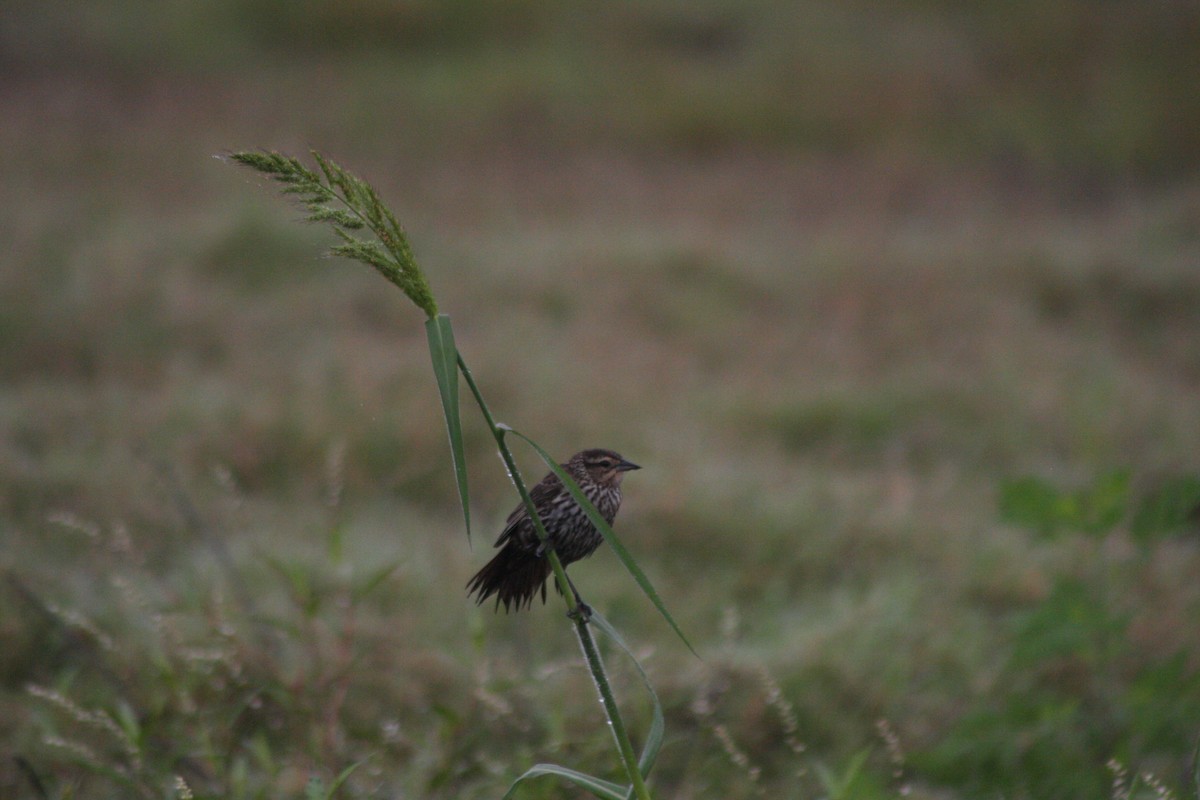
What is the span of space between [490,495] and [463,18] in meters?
11.4

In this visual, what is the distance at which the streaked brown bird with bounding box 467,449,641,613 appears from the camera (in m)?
1.03

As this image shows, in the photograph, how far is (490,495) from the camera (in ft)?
15.9

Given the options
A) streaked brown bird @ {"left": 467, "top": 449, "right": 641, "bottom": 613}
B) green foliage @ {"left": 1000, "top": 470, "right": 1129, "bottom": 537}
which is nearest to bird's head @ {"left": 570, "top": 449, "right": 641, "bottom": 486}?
streaked brown bird @ {"left": 467, "top": 449, "right": 641, "bottom": 613}

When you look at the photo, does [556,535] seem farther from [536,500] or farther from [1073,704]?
[1073,704]

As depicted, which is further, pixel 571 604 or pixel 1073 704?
pixel 1073 704

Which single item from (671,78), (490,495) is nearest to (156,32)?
(671,78)

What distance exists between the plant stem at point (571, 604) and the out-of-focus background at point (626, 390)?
0.84 metres

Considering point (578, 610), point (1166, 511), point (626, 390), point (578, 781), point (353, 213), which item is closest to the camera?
point (353, 213)

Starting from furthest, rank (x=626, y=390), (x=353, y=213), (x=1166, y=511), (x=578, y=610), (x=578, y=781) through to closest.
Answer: (x=626, y=390), (x=1166, y=511), (x=578, y=781), (x=578, y=610), (x=353, y=213)

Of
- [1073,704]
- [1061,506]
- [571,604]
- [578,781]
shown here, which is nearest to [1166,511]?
[1061,506]

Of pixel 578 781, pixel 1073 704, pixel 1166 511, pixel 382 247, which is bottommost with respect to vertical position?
pixel 578 781

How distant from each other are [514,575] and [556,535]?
0.06 meters

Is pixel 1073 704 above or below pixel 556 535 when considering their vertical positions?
above

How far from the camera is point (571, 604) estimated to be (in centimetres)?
114
